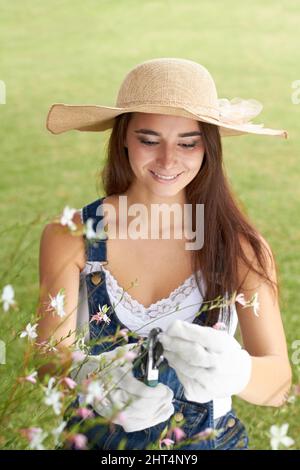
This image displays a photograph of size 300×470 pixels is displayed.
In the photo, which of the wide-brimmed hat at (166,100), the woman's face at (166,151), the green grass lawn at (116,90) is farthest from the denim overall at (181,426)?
the green grass lawn at (116,90)

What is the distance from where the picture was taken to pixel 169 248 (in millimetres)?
2215

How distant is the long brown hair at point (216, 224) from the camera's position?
81.6 inches

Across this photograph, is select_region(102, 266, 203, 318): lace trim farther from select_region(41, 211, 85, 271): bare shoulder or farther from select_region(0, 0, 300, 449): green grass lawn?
select_region(0, 0, 300, 449): green grass lawn

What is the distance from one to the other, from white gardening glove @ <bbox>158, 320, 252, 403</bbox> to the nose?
595 millimetres

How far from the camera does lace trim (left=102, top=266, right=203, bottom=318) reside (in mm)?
2074

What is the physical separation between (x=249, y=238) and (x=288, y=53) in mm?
9655

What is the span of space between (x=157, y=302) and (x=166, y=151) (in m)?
0.36

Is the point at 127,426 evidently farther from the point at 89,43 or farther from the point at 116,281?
the point at 89,43

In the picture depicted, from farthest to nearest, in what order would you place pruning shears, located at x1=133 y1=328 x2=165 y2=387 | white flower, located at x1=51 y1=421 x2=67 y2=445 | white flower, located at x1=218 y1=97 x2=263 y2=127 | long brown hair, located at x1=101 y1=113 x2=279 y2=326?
A: white flower, located at x1=218 y1=97 x2=263 y2=127, long brown hair, located at x1=101 y1=113 x2=279 y2=326, pruning shears, located at x1=133 y1=328 x2=165 y2=387, white flower, located at x1=51 y1=421 x2=67 y2=445

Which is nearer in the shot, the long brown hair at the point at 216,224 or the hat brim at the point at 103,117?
the hat brim at the point at 103,117

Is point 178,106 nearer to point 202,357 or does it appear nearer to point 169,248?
point 169,248

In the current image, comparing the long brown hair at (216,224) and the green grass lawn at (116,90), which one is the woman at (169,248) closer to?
the long brown hair at (216,224)

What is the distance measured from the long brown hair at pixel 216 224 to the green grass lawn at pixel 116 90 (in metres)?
0.82

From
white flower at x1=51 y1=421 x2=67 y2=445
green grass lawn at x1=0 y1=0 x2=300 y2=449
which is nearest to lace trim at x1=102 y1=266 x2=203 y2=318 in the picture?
green grass lawn at x1=0 y1=0 x2=300 y2=449
